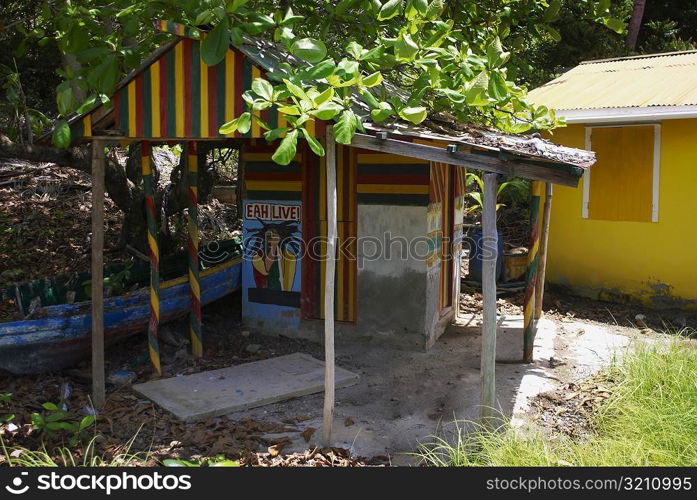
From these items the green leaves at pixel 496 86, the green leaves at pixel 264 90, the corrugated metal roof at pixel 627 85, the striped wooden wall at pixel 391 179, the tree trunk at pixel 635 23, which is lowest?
the striped wooden wall at pixel 391 179

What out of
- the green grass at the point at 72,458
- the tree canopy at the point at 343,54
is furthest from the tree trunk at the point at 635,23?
the green grass at the point at 72,458

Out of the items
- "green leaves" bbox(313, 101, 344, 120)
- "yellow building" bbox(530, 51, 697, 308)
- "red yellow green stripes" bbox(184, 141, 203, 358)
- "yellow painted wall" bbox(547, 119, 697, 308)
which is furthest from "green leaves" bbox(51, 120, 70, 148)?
"yellow painted wall" bbox(547, 119, 697, 308)

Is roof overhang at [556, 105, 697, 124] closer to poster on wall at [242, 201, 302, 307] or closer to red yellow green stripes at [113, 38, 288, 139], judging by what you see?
→ poster on wall at [242, 201, 302, 307]

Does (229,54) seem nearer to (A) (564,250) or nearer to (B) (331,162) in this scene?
(B) (331,162)

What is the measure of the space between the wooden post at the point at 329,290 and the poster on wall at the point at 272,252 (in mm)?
3110

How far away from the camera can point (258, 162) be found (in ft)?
28.7

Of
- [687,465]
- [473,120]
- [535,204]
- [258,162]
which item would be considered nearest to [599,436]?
[687,465]

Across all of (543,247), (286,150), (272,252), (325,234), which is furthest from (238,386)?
(543,247)

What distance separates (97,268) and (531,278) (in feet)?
14.7

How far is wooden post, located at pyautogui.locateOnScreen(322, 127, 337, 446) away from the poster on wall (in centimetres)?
311

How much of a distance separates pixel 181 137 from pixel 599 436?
4.38 meters

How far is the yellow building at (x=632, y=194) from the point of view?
984cm

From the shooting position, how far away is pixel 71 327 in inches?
281

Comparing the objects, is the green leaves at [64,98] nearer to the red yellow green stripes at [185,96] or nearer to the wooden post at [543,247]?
the red yellow green stripes at [185,96]
